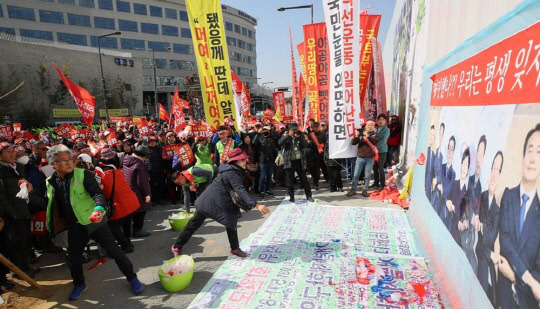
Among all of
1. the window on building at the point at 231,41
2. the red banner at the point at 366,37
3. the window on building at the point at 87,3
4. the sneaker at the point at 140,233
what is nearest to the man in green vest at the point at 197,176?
the sneaker at the point at 140,233

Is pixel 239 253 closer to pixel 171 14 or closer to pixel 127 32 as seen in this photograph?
pixel 127 32

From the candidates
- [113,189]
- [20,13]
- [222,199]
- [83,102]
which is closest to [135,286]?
[113,189]

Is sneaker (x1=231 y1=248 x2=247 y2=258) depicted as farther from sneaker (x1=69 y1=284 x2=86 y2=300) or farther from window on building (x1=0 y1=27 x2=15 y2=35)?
window on building (x1=0 y1=27 x2=15 y2=35)

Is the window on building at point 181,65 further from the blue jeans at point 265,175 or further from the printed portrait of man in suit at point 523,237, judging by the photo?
the printed portrait of man in suit at point 523,237

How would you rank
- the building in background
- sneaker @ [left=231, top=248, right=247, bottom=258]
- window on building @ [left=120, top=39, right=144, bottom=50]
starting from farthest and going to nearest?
window on building @ [left=120, top=39, right=144, bottom=50]
the building in background
sneaker @ [left=231, top=248, right=247, bottom=258]

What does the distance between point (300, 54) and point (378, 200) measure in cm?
705

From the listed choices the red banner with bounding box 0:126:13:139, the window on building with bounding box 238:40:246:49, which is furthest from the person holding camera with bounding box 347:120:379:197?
the window on building with bounding box 238:40:246:49

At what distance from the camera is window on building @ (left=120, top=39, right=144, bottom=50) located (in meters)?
44.7

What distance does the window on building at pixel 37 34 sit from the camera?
36781 mm

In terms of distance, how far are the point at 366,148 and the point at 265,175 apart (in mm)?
2658

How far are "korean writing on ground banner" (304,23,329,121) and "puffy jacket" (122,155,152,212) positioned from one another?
4976 millimetres

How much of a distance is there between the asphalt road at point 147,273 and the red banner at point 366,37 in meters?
5.77

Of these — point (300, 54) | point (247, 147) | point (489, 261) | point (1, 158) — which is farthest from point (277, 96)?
point (489, 261)

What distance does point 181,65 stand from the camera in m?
50.4
